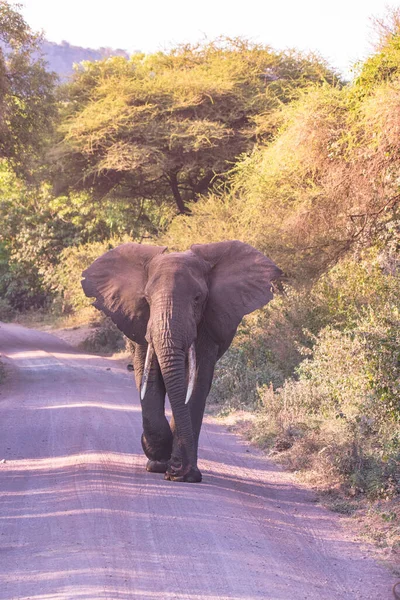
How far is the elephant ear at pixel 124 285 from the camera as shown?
8797 millimetres

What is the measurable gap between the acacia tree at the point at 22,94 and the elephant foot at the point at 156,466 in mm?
11763

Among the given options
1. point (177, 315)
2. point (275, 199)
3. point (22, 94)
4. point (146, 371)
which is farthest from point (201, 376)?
point (22, 94)

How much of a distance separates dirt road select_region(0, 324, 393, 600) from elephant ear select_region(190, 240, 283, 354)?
1591 millimetres

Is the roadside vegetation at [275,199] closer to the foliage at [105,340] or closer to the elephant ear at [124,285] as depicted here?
the foliage at [105,340]

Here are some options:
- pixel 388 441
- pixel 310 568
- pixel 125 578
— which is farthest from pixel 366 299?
pixel 125 578

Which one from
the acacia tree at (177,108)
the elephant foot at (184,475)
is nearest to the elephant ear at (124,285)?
the elephant foot at (184,475)

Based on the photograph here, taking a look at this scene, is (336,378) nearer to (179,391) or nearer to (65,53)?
(179,391)

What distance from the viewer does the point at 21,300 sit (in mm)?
39250

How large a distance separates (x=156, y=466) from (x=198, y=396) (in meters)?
0.82

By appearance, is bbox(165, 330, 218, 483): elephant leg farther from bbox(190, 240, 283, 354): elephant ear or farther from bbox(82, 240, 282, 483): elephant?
bbox(190, 240, 283, 354): elephant ear

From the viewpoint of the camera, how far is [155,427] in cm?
838

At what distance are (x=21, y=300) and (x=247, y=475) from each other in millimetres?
31465

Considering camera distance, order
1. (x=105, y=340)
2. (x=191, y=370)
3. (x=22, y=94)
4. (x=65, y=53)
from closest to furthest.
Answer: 1. (x=191, y=370)
2. (x=22, y=94)
3. (x=105, y=340)
4. (x=65, y=53)

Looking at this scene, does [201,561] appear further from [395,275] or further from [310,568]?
[395,275]
